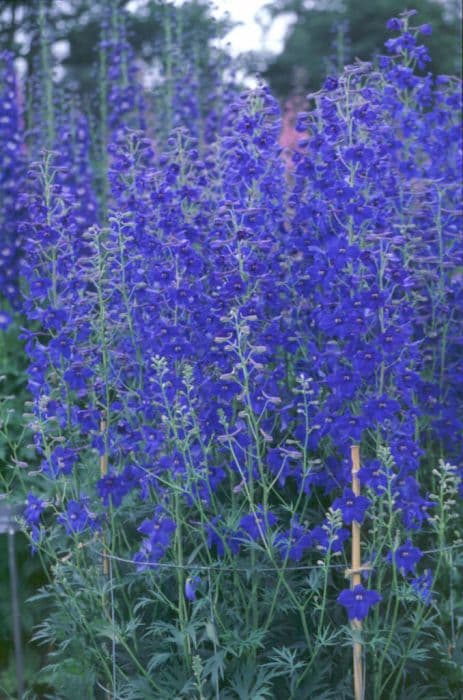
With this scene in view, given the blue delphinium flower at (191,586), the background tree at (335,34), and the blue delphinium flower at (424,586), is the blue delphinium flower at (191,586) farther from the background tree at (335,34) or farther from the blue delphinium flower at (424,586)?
the background tree at (335,34)

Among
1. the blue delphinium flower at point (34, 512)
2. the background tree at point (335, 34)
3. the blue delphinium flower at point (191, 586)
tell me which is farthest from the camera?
the background tree at point (335, 34)

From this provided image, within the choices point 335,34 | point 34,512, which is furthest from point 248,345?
point 335,34

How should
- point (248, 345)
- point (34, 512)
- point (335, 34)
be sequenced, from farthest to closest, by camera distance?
1. point (335, 34)
2. point (34, 512)
3. point (248, 345)

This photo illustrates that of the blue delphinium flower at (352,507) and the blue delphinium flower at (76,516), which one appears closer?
the blue delphinium flower at (352,507)

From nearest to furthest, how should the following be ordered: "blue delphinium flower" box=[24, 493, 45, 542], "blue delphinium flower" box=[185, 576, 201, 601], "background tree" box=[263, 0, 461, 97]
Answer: "blue delphinium flower" box=[185, 576, 201, 601] → "blue delphinium flower" box=[24, 493, 45, 542] → "background tree" box=[263, 0, 461, 97]

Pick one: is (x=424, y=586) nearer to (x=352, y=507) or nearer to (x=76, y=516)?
(x=352, y=507)

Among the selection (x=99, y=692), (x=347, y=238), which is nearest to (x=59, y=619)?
(x=99, y=692)

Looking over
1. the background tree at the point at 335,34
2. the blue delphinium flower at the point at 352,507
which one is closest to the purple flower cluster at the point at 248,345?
the blue delphinium flower at the point at 352,507

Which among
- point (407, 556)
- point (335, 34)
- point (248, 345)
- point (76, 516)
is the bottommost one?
point (407, 556)

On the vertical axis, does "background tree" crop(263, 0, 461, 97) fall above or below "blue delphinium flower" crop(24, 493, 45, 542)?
above

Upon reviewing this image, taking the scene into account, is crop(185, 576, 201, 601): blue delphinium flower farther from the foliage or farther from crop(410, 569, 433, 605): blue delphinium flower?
crop(410, 569, 433, 605): blue delphinium flower

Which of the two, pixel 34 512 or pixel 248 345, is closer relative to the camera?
pixel 248 345

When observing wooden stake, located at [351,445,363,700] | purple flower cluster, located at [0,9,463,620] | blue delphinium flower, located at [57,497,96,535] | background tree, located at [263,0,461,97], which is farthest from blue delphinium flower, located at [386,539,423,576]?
background tree, located at [263,0,461,97]

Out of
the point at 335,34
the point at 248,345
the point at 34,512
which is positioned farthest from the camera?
the point at 335,34
